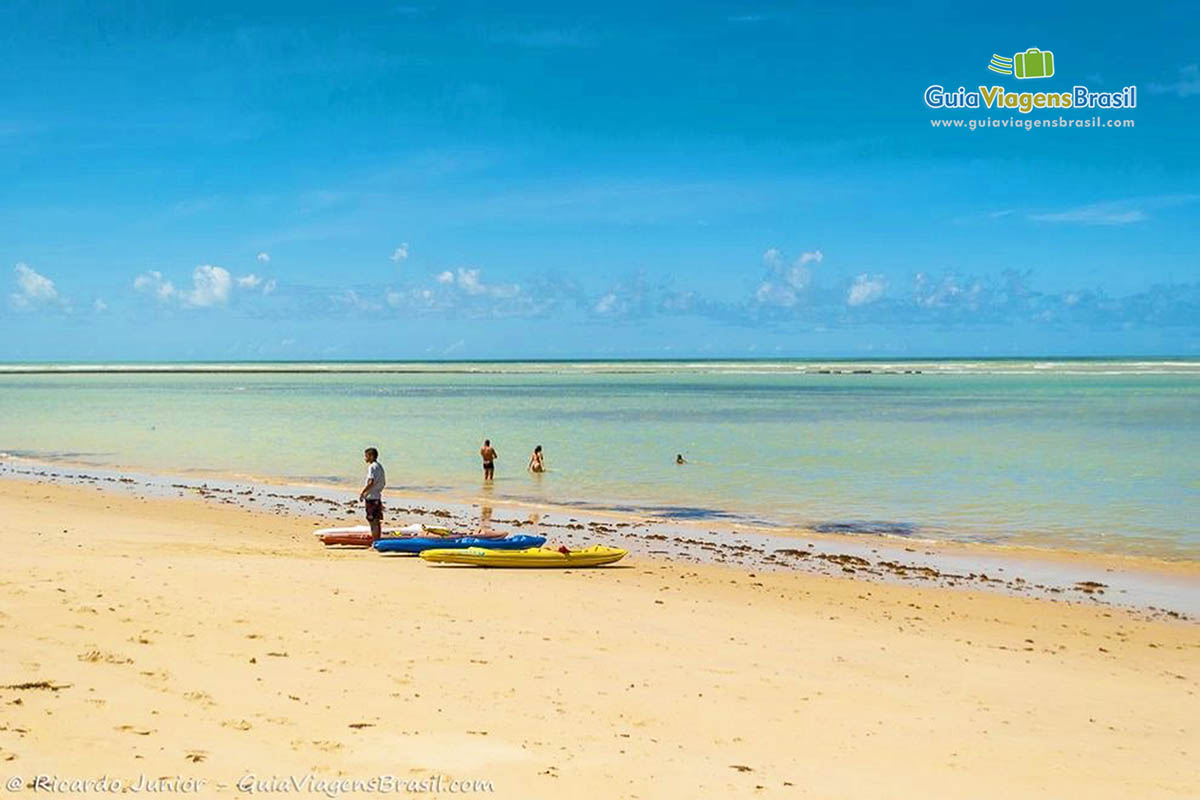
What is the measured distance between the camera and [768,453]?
119ft

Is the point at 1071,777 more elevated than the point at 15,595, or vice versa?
the point at 15,595

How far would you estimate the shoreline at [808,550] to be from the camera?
52.1 feet

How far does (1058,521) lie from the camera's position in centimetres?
2203

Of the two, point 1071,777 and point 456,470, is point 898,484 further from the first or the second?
point 1071,777

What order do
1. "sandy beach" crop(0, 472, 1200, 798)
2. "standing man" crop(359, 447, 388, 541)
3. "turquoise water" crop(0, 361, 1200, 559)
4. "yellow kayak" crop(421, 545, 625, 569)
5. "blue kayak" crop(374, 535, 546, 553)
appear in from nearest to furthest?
1. "sandy beach" crop(0, 472, 1200, 798)
2. "yellow kayak" crop(421, 545, 625, 569)
3. "blue kayak" crop(374, 535, 546, 553)
4. "standing man" crop(359, 447, 388, 541)
5. "turquoise water" crop(0, 361, 1200, 559)

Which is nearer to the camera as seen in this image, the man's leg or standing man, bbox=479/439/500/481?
the man's leg

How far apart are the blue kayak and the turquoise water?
7491 millimetres

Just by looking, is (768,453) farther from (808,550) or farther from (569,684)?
(569,684)

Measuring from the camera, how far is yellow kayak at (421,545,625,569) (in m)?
16.3

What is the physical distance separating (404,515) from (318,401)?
60.6m

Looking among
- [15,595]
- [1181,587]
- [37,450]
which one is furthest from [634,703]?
[37,450]

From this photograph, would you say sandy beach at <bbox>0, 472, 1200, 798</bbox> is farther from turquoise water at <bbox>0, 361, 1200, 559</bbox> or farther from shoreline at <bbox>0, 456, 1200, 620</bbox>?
turquoise water at <bbox>0, 361, 1200, 559</bbox>

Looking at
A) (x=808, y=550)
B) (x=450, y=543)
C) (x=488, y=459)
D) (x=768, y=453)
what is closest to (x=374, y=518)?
(x=450, y=543)

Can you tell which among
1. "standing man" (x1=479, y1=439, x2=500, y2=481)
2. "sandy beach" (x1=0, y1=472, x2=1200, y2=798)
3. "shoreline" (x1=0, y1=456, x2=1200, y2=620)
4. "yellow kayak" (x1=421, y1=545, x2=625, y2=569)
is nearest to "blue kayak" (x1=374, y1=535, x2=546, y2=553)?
"yellow kayak" (x1=421, y1=545, x2=625, y2=569)
